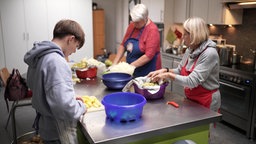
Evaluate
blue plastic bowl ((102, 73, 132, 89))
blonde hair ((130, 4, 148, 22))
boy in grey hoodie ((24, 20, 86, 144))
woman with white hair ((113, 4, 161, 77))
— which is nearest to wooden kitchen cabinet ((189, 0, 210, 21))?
woman with white hair ((113, 4, 161, 77))

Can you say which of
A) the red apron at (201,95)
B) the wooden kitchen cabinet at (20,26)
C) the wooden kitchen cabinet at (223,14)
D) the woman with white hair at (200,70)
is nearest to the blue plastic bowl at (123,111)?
the woman with white hair at (200,70)

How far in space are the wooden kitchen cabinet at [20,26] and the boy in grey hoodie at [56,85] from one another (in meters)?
3.87

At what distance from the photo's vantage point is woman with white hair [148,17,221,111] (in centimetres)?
177

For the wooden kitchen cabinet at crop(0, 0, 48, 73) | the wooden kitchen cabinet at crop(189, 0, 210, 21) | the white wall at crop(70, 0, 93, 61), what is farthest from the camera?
the white wall at crop(70, 0, 93, 61)

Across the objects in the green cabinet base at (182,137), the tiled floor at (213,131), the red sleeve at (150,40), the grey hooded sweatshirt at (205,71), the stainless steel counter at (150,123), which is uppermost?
the red sleeve at (150,40)

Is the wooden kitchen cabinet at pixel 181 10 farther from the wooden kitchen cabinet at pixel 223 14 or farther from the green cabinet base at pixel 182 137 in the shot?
the green cabinet base at pixel 182 137

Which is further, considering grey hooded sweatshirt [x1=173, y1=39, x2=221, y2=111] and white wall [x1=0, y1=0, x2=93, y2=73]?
white wall [x1=0, y1=0, x2=93, y2=73]

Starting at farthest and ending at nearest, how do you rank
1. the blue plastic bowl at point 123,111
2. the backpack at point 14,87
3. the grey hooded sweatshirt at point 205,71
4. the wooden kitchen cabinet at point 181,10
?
1. the wooden kitchen cabinet at point 181,10
2. the backpack at point 14,87
3. the grey hooded sweatshirt at point 205,71
4. the blue plastic bowl at point 123,111

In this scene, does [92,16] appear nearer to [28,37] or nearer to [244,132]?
[28,37]

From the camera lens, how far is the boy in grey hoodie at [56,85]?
122 cm

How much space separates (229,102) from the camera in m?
3.14

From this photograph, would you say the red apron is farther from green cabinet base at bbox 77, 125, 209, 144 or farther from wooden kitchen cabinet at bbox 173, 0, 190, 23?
wooden kitchen cabinet at bbox 173, 0, 190, 23

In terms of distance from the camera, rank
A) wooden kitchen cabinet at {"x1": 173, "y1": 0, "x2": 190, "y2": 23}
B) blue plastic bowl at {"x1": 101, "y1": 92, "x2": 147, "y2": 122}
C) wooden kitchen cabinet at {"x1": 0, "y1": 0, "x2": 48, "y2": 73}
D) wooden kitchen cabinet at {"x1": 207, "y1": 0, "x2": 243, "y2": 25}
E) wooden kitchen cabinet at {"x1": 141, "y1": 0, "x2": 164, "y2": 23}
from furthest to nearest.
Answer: wooden kitchen cabinet at {"x1": 0, "y1": 0, "x2": 48, "y2": 73} < wooden kitchen cabinet at {"x1": 141, "y1": 0, "x2": 164, "y2": 23} < wooden kitchen cabinet at {"x1": 173, "y1": 0, "x2": 190, "y2": 23} < wooden kitchen cabinet at {"x1": 207, "y1": 0, "x2": 243, "y2": 25} < blue plastic bowl at {"x1": 101, "y1": 92, "x2": 147, "y2": 122}

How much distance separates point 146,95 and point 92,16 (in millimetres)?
4237
